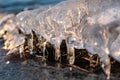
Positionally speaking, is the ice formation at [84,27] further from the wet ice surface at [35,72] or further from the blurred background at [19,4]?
the blurred background at [19,4]

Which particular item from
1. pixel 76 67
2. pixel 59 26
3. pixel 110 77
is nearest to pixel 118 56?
pixel 110 77

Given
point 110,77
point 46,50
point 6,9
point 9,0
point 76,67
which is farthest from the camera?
point 9,0

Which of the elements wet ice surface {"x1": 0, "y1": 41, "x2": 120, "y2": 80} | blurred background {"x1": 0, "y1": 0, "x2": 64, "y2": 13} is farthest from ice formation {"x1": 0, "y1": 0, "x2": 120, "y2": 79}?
blurred background {"x1": 0, "y1": 0, "x2": 64, "y2": 13}

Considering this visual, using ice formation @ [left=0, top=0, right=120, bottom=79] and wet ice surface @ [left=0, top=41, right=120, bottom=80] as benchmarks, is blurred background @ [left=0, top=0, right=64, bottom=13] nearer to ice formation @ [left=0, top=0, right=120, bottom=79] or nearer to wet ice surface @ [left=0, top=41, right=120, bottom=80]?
ice formation @ [left=0, top=0, right=120, bottom=79]

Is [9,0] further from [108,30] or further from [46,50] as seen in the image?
[108,30]

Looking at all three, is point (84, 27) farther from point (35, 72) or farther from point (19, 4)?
point (19, 4)

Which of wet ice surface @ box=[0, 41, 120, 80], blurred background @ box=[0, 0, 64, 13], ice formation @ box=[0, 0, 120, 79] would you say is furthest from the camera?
blurred background @ box=[0, 0, 64, 13]

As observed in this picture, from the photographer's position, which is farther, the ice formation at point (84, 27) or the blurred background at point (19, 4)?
the blurred background at point (19, 4)

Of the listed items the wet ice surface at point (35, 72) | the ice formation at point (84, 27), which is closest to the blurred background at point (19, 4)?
the ice formation at point (84, 27)
